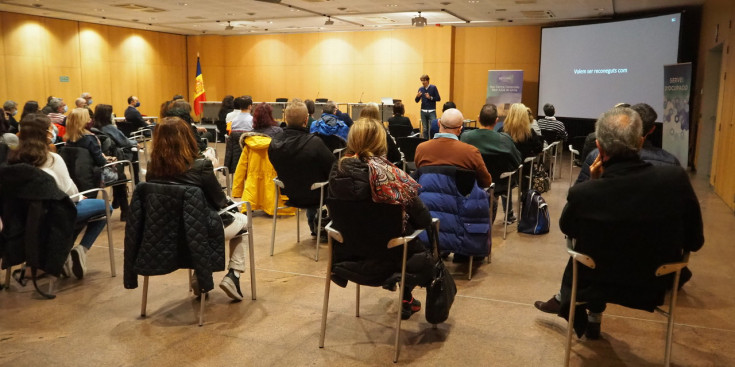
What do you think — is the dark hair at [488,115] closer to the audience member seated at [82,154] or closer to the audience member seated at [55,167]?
the audience member seated at [55,167]

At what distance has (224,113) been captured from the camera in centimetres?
1138

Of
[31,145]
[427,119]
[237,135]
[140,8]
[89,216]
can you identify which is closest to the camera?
[31,145]

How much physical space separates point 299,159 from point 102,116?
285 centimetres

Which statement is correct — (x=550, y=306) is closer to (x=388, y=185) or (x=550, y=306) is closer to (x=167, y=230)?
(x=388, y=185)

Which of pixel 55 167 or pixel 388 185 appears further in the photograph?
pixel 55 167

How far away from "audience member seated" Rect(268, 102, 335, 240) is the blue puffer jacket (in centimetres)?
100

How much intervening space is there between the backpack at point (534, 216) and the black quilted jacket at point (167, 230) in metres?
3.54

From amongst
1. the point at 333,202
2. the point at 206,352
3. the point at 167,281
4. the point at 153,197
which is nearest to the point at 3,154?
the point at 167,281

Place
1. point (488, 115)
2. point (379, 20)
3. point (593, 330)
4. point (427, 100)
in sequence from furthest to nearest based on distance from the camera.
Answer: point (379, 20) → point (427, 100) → point (488, 115) → point (593, 330)

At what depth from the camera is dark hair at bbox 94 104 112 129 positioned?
20.9 feet

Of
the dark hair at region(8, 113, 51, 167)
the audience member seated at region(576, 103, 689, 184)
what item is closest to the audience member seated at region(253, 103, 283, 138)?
the dark hair at region(8, 113, 51, 167)

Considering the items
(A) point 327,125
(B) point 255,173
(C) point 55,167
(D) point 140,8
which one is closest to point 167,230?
(C) point 55,167

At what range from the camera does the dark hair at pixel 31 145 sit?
3883 mm

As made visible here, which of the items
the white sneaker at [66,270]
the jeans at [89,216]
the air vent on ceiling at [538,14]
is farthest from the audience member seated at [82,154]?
the air vent on ceiling at [538,14]
